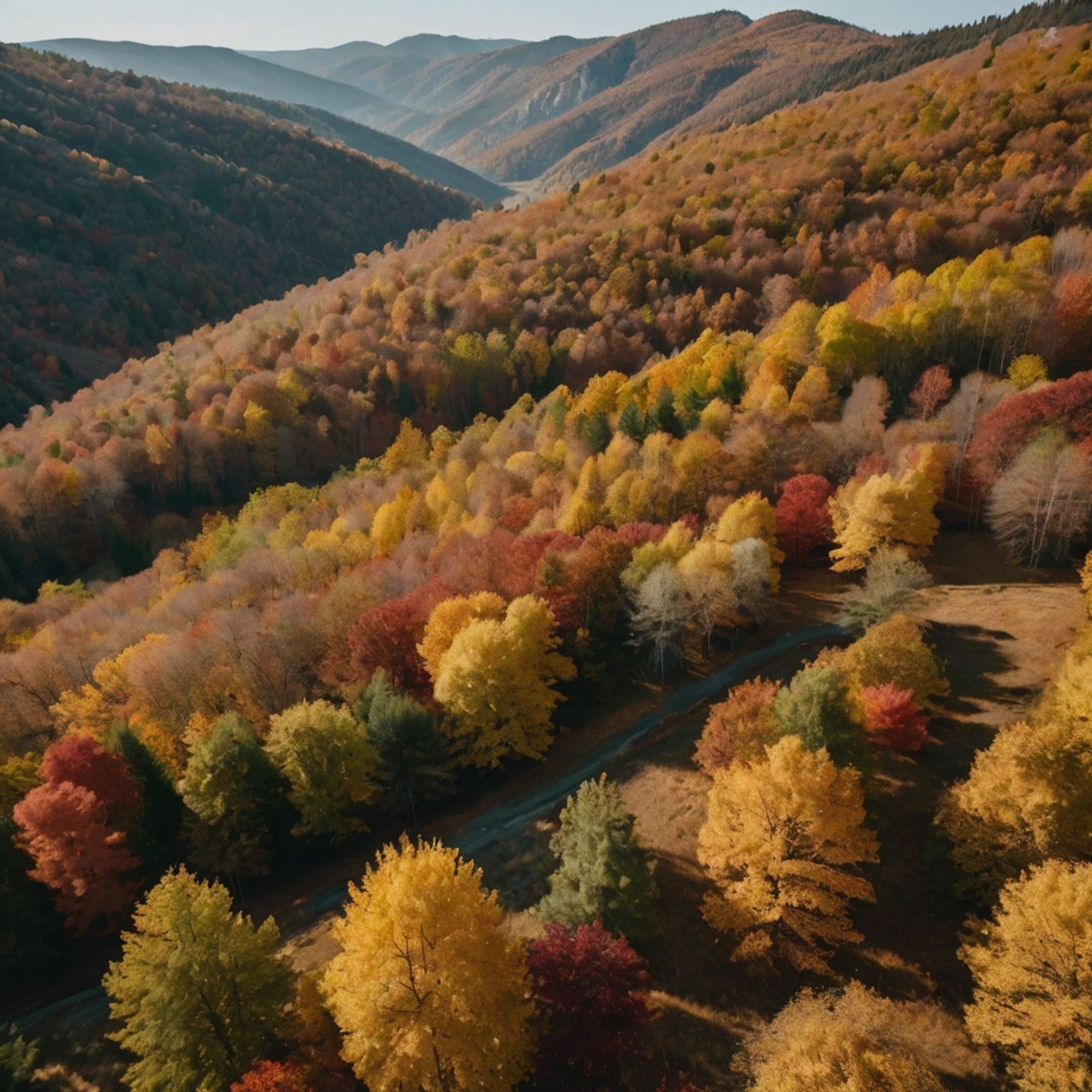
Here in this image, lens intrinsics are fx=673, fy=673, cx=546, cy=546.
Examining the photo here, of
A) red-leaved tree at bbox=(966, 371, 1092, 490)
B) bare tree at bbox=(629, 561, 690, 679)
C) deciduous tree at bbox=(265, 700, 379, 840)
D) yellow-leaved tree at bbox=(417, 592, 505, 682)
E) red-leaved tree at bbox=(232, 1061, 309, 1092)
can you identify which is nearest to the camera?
red-leaved tree at bbox=(232, 1061, 309, 1092)

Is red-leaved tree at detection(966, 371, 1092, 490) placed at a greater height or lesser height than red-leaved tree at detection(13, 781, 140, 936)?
greater

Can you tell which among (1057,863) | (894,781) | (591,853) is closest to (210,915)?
(591,853)

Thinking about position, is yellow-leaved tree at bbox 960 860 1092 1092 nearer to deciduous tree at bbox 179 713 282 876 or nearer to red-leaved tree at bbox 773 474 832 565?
deciduous tree at bbox 179 713 282 876

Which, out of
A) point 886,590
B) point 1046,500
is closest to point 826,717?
point 886,590

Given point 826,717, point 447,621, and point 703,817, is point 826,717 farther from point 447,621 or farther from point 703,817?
point 447,621

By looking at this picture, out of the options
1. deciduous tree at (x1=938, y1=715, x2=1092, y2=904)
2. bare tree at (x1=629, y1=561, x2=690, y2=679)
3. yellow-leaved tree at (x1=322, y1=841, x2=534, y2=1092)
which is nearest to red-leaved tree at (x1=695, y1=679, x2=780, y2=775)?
deciduous tree at (x1=938, y1=715, x2=1092, y2=904)

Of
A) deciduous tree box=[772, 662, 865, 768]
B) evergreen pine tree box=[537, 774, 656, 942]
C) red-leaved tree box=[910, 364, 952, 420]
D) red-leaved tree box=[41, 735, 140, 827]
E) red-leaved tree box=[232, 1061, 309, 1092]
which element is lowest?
red-leaved tree box=[41, 735, 140, 827]

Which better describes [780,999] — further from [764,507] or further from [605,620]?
[764,507]
